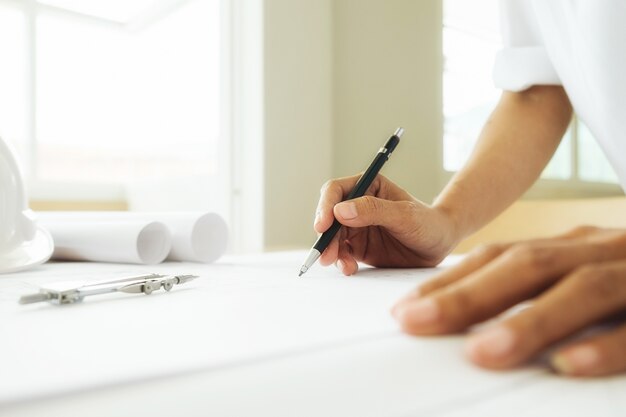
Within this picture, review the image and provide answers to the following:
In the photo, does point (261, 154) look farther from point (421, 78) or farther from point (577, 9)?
point (577, 9)

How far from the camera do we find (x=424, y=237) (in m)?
0.64

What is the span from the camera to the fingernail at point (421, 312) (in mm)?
243

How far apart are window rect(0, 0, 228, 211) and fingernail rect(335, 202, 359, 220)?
142 cm

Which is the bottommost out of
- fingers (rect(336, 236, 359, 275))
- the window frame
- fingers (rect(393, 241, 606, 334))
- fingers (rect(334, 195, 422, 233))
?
fingers (rect(336, 236, 359, 275))

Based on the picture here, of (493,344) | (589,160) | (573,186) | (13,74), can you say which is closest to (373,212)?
(493,344)

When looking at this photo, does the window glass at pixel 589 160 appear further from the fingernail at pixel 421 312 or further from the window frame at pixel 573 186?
the fingernail at pixel 421 312

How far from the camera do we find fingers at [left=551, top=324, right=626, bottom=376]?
8.1 inches

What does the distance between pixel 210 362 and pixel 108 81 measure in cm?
255

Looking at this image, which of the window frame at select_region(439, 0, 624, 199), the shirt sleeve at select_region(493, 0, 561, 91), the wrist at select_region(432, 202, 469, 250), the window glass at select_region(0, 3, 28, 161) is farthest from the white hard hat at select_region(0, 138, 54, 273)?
the window frame at select_region(439, 0, 624, 199)

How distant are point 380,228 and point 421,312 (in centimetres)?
43

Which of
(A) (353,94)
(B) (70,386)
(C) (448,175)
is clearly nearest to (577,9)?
(B) (70,386)

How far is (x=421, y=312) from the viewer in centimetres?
25

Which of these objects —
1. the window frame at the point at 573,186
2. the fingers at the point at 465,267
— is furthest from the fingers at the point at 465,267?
the window frame at the point at 573,186

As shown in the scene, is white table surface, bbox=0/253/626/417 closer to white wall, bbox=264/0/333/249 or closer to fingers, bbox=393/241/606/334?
fingers, bbox=393/241/606/334
